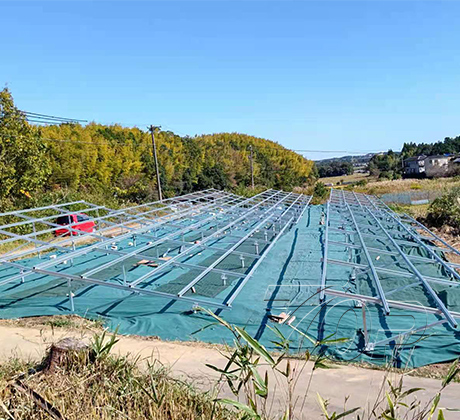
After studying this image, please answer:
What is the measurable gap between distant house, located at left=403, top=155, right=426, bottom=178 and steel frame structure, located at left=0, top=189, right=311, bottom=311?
45.4m

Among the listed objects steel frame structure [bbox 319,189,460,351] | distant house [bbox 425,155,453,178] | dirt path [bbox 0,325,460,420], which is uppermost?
distant house [bbox 425,155,453,178]

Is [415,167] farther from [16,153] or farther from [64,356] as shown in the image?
[64,356]

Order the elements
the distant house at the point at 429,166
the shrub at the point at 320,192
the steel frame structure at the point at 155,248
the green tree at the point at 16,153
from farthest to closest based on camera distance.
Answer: the distant house at the point at 429,166, the shrub at the point at 320,192, the green tree at the point at 16,153, the steel frame structure at the point at 155,248

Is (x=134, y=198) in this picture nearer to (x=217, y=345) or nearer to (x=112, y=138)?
(x=112, y=138)

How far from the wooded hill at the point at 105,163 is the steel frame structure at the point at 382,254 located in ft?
42.4

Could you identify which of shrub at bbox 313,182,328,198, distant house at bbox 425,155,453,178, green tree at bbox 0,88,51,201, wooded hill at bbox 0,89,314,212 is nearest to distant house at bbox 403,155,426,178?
distant house at bbox 425,155,453,178

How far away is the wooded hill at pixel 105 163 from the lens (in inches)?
682

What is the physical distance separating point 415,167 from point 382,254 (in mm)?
56454

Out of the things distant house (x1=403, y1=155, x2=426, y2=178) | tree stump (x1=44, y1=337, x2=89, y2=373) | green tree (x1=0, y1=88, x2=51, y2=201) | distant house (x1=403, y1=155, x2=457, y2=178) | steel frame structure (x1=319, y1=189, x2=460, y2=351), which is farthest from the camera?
distant house (x1=403, y1=155, x2=426, y2=178)

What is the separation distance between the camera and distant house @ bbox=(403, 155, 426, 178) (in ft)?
202

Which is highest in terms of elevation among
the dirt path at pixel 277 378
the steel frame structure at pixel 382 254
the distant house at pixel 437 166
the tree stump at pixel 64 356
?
the distant house at pixel 437 166

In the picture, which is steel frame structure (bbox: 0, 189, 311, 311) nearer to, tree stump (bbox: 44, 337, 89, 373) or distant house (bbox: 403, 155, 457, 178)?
tree stump (bbox: 44, 337, 89, 373)

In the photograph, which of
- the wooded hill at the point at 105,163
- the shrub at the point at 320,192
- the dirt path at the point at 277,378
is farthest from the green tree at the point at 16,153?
the shrub at the point at 320,192

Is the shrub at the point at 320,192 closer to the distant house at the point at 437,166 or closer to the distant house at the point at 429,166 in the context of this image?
the distant house at the point at 429,166
